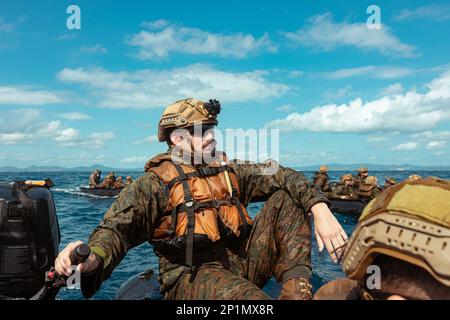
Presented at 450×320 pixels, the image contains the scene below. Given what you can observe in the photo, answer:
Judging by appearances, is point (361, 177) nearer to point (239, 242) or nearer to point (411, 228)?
point (239, 242)

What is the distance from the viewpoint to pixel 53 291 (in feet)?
13.7

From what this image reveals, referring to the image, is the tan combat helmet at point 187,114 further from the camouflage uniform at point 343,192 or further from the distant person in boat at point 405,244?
the camouflage uniform at point 343,192

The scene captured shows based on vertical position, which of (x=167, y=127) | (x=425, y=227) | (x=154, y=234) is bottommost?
(x=154, y=234)

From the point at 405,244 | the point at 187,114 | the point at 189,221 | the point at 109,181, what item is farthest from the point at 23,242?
the point at 109,181

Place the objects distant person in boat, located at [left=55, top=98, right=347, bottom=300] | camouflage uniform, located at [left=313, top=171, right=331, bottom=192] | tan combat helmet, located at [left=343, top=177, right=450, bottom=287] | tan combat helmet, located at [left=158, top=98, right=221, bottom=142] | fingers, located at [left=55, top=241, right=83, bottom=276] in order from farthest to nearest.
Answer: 1. camouflage uniform, located at [left=313, top=171, right=331, bottom=192]
2. tan combat helmet, located at [left=158, top=98, right=221, bottom=142]
3. distant person in boat, located at [left=55, top=98, right=347, bottom=300]
4. fingers, located at [left=55, top=241, right=83, bottom=276]
5. tan combat helmet, located at [left=343, top=177, right=450, bottom=287]

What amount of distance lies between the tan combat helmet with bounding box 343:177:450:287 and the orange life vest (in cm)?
180

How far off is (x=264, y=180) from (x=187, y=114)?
1114 mm

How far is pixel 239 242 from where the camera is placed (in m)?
3.72

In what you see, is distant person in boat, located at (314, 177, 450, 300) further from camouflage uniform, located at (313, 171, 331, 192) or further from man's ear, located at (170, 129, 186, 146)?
camouflage uniform, located at (313, 171, 331, 192)

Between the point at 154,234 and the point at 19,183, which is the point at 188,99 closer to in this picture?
the point at 154,234

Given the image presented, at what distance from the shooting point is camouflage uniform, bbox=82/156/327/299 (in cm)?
294

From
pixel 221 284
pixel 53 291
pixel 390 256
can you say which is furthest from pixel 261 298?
pixel 53 291

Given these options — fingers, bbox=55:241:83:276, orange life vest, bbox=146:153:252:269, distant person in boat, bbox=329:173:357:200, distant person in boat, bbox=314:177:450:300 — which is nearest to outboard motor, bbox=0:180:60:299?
orange life vest, bbox=146:153:252:269
